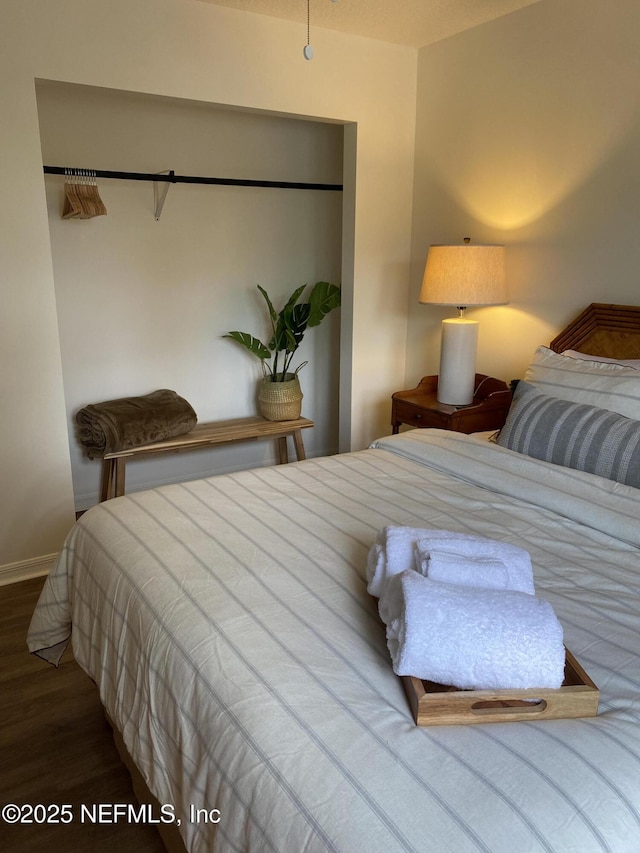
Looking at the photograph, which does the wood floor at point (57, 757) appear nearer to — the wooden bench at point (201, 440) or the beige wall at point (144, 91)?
the beige wall at point (144, 91)

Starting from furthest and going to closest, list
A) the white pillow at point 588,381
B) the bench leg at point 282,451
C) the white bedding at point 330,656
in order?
the bench leg at point 282,451
the white pillow at point 588,381
the white bedding at point 330,656

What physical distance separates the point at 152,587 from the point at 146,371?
2385 millimetres

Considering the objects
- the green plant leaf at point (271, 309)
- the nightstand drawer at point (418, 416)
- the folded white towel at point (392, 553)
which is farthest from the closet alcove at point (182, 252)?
the folded white towel at point (392, 553)

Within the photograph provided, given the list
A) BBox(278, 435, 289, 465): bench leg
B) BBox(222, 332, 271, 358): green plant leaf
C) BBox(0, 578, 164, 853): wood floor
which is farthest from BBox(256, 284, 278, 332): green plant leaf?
BBox(0, 578, 164, 853): wood floor

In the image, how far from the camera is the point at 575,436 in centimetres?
219

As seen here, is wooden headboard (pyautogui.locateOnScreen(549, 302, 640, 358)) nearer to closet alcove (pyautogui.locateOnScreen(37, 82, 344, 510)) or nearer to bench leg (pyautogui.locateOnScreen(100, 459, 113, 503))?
closet alcove (pyautogui.locateOnScreen(37, 82, 344, 510))

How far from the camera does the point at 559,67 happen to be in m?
→ 2.88

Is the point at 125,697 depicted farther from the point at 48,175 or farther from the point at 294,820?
the point at 48,175

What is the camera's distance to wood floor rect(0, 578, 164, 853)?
1.74 m

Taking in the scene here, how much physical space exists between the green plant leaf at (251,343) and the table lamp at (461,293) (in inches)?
42.8

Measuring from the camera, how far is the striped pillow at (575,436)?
6.80ft

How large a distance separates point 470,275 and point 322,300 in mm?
1021

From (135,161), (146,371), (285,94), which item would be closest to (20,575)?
(146,371)

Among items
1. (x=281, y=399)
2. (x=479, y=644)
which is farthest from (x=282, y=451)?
(x=479, y=644)
